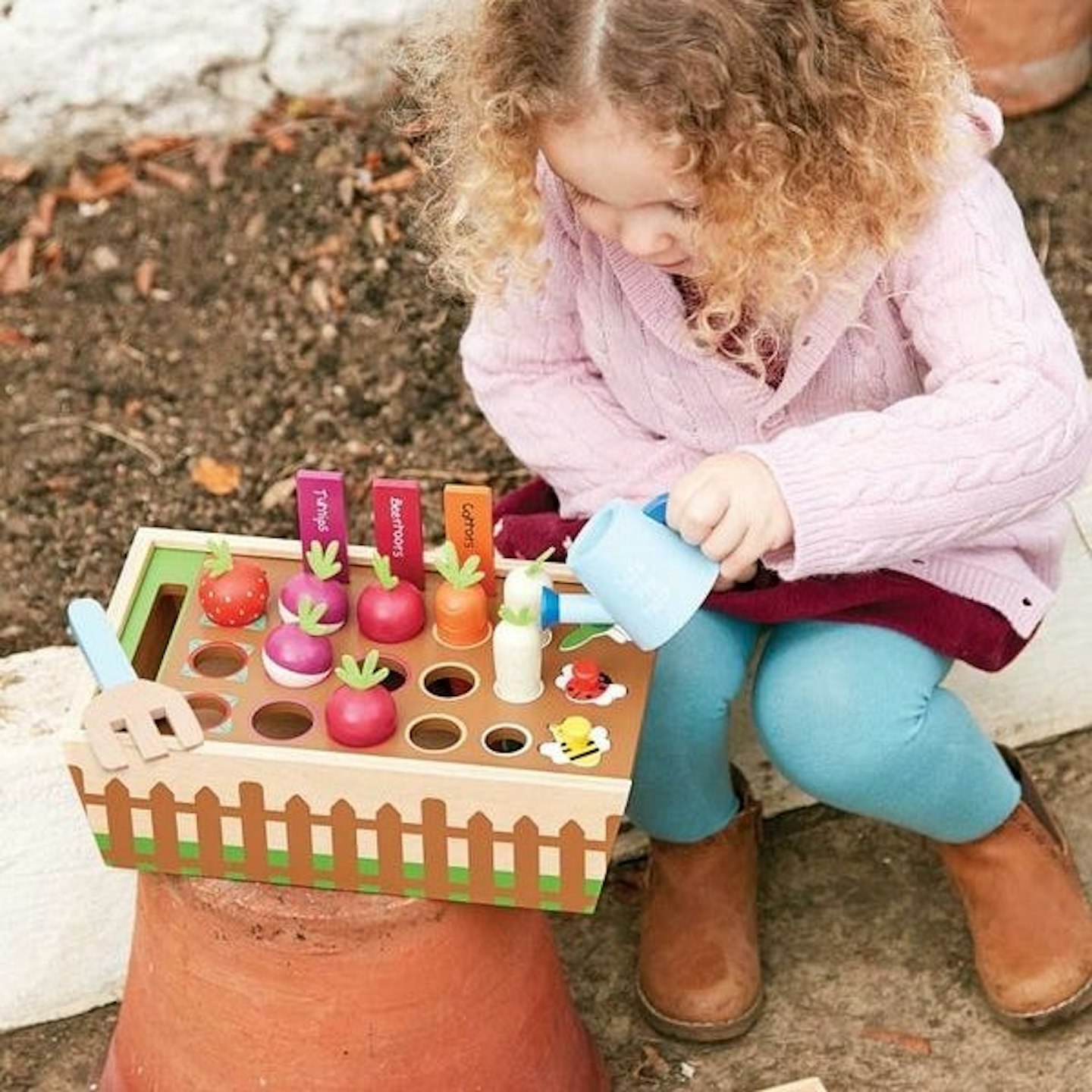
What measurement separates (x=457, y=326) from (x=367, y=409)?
0.54ft

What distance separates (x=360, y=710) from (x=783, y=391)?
19.4 inches

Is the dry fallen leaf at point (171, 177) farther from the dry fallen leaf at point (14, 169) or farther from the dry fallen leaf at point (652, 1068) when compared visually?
the dry fallen leaf at point (652, 1068)

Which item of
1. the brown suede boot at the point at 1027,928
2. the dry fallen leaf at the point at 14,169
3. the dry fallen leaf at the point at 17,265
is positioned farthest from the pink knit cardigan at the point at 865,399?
the dry fallen leaf at the point at 14,169

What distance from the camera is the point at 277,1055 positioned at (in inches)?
70.1

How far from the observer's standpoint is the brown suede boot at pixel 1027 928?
207cm

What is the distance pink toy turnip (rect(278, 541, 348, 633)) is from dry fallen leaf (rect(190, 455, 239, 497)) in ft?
2.26

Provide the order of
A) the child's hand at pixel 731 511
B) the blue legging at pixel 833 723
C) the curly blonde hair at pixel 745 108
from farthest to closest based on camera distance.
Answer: the blue legging at pixel 833 723 < the child's hand at pixel 731 511 < the curly blonde hair at pixel 745 108

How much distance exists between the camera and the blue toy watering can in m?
1.63

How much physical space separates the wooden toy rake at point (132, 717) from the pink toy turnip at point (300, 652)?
74 mm

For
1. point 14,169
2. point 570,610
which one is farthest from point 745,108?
point 14,169

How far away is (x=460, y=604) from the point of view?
1.72 metres

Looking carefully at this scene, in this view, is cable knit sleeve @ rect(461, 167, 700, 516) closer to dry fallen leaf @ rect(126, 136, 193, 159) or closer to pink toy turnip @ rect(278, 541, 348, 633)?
pink toy turnip @ rect(278, 541, 348, 633)

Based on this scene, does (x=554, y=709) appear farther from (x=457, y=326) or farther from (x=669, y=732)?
(x=457, y=326)

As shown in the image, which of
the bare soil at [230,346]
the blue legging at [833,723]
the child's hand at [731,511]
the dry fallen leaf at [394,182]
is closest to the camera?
the child's hand at [731,511]
